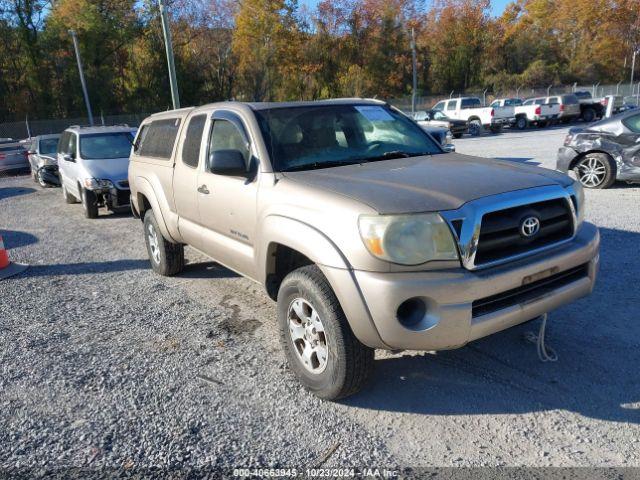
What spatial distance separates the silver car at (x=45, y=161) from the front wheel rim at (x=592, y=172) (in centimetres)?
1333

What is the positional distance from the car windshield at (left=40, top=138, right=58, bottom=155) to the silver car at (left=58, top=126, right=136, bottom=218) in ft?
13.2

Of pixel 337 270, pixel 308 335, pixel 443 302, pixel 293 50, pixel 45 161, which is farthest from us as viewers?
pixel 293 50

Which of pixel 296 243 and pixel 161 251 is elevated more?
pixel 296 243

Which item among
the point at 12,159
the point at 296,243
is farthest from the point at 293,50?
the point at 296,243

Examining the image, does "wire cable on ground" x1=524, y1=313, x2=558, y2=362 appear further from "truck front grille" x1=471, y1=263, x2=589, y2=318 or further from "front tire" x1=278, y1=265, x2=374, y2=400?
"front tire" x1=278, y1=265, x2=374, y2=400

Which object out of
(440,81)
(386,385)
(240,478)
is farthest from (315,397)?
(440,81)

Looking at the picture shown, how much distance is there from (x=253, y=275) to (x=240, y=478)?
163 centimetres

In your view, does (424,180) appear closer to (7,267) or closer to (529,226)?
(529,226)

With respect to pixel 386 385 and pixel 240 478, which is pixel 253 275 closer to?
pixel 386 385

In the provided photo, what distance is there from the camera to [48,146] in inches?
621

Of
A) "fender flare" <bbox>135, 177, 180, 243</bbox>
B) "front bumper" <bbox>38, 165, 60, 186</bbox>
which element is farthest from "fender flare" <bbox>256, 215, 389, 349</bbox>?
"front bumper" <bbox>38, 165, 60, 186</bbox>

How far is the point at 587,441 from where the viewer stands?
281cm

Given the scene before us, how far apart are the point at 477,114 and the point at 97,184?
72.4ft

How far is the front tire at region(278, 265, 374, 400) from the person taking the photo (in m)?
3.07
